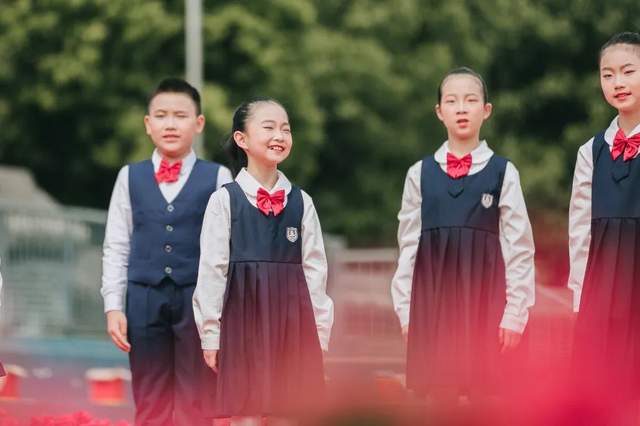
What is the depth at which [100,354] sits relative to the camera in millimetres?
12617

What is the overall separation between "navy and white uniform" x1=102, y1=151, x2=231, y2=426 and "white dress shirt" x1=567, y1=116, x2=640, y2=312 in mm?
1717

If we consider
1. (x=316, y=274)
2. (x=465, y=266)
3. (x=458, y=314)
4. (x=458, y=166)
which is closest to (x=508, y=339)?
(x=458, y=314)

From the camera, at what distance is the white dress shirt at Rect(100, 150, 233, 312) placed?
7.08 meters

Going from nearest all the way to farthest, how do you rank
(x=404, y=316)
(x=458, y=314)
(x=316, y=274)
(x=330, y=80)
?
(x=316, y=274), (x=458, y=314), (x=404, y=316), (x=330, y=80)

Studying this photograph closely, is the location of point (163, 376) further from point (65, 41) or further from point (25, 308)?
point (65, 41)

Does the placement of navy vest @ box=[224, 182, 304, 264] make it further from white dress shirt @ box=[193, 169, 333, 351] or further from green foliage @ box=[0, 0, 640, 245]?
green foliage @ box=[0, 0, 640, 245]

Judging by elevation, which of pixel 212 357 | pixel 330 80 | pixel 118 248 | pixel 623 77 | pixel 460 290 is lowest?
pixel 212 357

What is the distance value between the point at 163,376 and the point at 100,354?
5.68m

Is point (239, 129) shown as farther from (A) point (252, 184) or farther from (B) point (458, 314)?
(B) point (458, 314)

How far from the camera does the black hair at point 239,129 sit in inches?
254

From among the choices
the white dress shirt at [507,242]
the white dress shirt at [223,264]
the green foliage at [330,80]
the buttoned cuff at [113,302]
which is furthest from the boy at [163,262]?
the green foliage at [330,80]

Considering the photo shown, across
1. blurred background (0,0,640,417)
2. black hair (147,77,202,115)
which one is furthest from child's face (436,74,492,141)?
blurred background (0,0,640,417)

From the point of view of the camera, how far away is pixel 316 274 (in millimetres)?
6375

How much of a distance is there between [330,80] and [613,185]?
18.5 m
